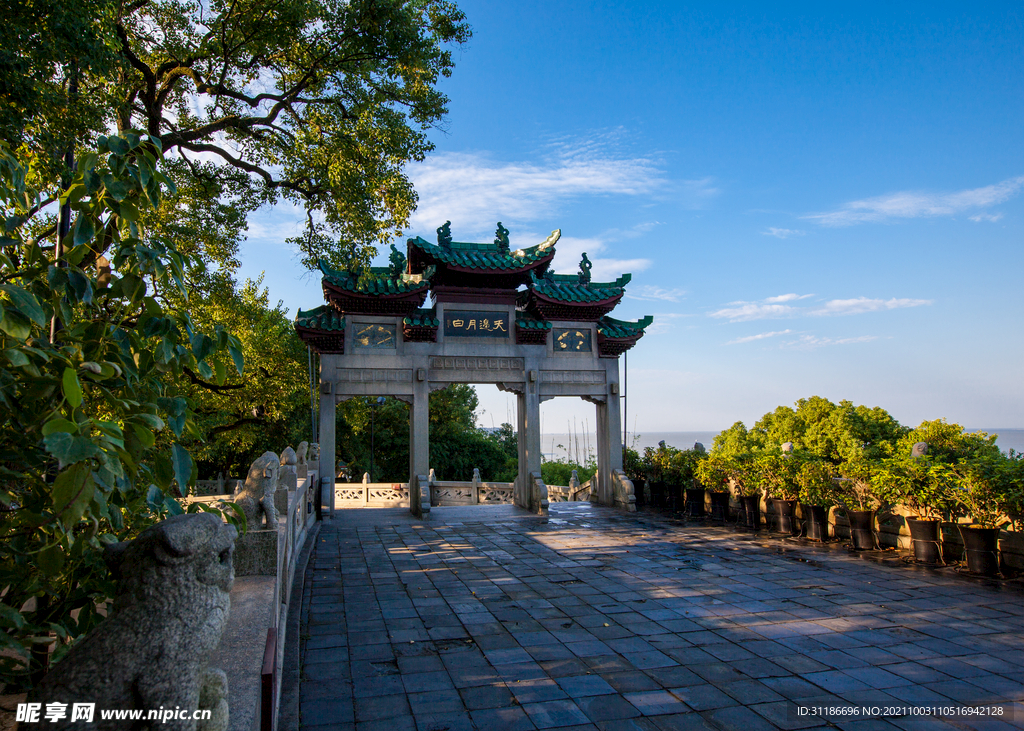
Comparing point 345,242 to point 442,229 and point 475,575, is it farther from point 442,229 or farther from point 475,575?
point 475,575

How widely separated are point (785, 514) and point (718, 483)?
1920 millimetres

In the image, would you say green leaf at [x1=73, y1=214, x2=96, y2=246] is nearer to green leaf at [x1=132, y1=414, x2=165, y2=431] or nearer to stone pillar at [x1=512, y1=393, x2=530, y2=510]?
green leaf at [x1=132, y1=414, x2=165, y2=431]

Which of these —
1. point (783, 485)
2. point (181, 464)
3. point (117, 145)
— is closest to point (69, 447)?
point (181, 464)

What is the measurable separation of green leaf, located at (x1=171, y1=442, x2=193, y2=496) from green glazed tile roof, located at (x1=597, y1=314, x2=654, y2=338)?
13.0 metres

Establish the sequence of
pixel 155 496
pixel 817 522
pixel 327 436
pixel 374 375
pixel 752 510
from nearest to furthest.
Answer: pixel 155 496
pixel 817 522
pixel 752 510
pixel 327 436
pixel 374 375

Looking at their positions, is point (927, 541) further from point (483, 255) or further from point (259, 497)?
point (483, 255)

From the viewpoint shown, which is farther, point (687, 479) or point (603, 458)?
point (603, 458)

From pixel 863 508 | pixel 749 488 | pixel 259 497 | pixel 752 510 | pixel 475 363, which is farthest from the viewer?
pixel 475 363

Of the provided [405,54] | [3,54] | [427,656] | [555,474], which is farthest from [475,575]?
[555,474]

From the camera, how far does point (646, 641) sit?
4.92m

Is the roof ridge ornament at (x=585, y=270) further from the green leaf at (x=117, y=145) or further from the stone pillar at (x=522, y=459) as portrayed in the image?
the green leaf at (x=117, y=145)

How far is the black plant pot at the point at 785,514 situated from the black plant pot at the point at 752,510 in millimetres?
502

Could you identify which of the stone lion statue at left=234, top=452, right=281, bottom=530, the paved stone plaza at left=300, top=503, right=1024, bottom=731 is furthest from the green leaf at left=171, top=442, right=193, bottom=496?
the stone lion statue at left=234, top=452, right=281, bottom=530

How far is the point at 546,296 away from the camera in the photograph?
13.8 metres
